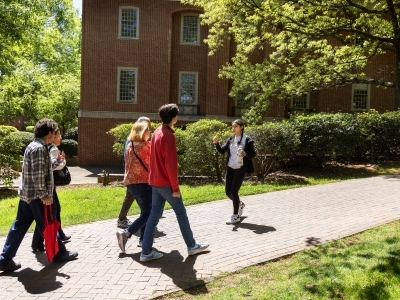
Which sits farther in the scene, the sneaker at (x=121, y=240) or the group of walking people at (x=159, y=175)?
the sneaker at (x=121, y=240)

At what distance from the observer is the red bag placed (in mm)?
5078

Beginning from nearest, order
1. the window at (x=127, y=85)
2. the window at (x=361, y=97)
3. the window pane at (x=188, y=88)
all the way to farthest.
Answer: the window at (x=127, y=85), the window pane at (x=188, y=88), the window at (x=361, y=97)

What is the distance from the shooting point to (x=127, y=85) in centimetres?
2403

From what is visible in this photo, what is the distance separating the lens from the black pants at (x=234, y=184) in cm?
718

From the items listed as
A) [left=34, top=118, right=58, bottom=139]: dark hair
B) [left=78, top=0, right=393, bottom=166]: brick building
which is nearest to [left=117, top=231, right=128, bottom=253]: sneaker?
[left=34, top=118, right=58, bottom=139]: dark hair

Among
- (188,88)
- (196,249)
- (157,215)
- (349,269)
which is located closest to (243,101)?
(188,88)

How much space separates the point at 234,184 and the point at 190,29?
19207 mm

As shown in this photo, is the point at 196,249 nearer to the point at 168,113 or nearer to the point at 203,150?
the point at 168,113

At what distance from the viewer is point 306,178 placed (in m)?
12.2

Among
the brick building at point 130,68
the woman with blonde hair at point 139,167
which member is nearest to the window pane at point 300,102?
the brick building at point 130,68

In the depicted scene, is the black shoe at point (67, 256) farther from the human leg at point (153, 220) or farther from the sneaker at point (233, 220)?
the sneaker at point (233, 220)

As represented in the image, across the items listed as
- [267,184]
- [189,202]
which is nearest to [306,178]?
[267,184]

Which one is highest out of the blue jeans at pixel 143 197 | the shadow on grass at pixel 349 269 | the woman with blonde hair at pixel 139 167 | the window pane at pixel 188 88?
the window pane at pixel 188 88

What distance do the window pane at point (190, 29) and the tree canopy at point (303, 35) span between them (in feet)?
12.3
